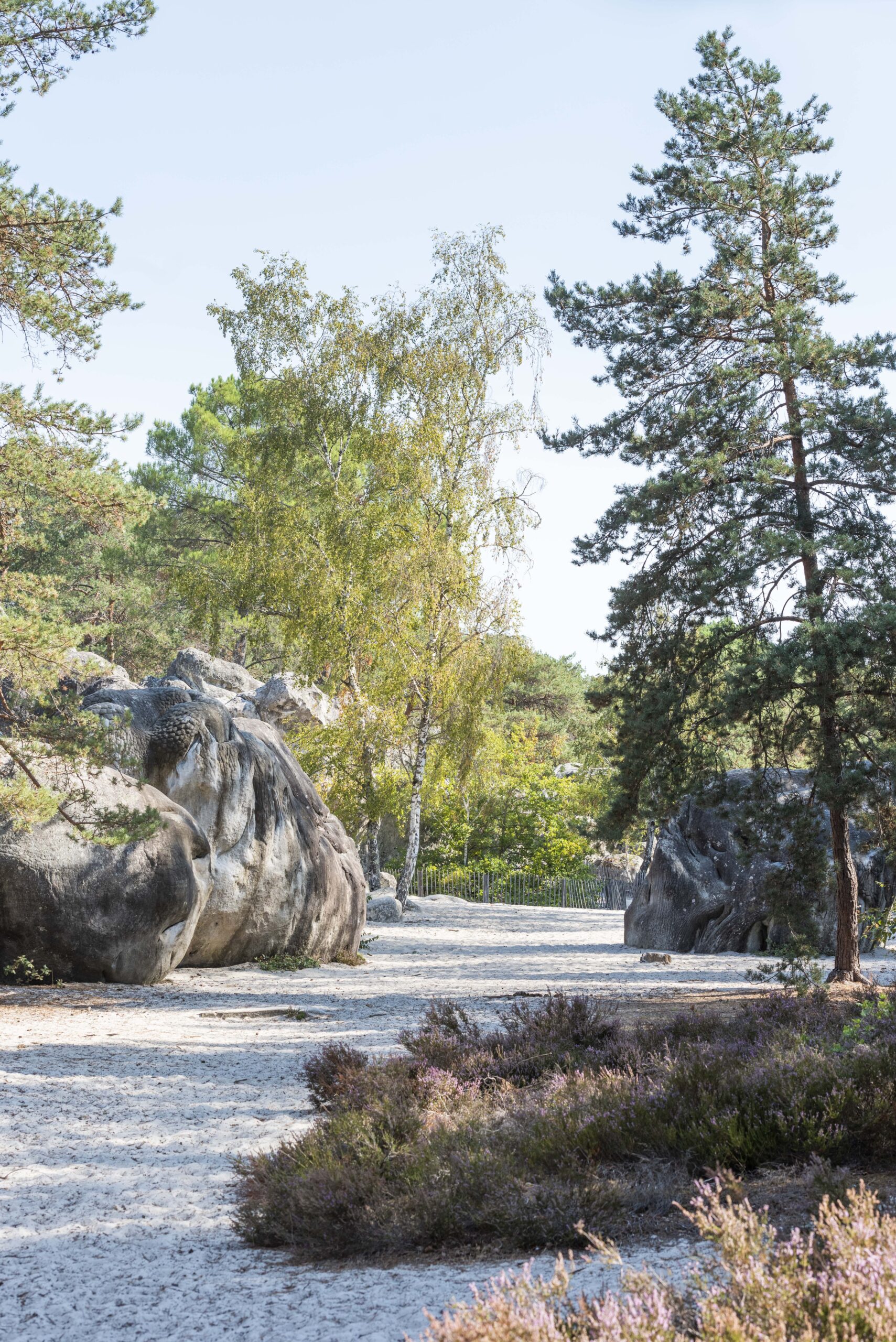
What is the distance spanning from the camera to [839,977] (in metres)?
10.1

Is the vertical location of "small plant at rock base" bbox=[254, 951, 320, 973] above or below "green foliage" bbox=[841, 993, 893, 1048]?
below

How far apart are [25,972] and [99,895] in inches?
37.3

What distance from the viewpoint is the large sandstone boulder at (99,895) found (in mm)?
9031

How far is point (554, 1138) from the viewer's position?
13.2ft

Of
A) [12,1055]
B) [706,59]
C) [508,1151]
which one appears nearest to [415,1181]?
[508,1151]

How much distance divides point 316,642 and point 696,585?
35.7ft

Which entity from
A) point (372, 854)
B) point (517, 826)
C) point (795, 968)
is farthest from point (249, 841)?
point (517, 826)

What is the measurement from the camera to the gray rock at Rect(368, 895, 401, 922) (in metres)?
19.5

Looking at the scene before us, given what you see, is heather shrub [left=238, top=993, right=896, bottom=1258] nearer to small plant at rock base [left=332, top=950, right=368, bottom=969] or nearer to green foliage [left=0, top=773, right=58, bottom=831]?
green foliage [left=0, top=773, right=58, bottom=831]

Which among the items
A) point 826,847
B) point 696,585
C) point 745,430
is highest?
point 745,430

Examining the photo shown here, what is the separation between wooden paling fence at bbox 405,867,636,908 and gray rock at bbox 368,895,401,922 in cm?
681

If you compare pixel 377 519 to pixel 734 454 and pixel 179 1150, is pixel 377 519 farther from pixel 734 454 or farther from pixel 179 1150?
pixel 179 1150

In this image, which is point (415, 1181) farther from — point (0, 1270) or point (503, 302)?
point (503, 302)

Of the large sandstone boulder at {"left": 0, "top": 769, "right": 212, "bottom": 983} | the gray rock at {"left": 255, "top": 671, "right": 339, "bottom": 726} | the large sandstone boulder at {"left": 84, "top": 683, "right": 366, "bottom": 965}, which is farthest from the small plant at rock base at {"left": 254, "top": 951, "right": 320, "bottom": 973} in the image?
the gray rock at {"left": 255, "top": 671, "right": 339, "bottom": 726}
